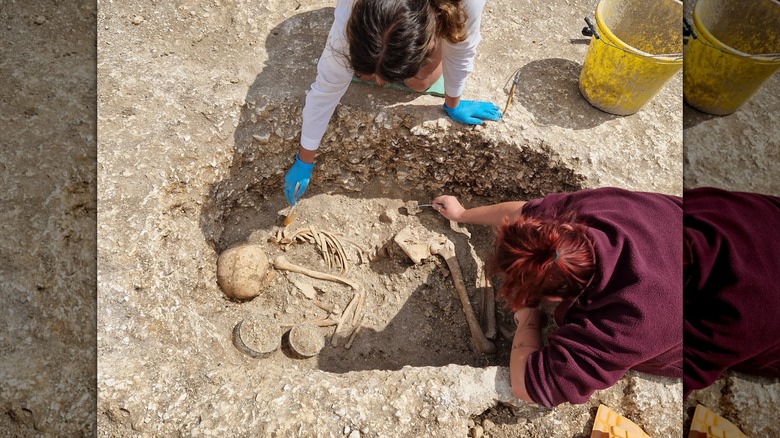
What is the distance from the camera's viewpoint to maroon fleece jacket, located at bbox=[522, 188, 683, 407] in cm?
183

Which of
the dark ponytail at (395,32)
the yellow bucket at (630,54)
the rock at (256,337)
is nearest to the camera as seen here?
the dark ponytail at (395,32)

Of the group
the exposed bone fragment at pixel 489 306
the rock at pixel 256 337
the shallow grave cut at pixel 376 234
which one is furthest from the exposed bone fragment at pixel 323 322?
the exposed bone fragment at pixel 489 306

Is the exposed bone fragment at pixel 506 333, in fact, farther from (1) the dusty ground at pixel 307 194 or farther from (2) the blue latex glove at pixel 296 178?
(2) the blue latex glove at pixel 296 178

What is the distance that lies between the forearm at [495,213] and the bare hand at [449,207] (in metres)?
0.11

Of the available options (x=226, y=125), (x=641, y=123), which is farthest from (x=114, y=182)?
(x=641, y=123)

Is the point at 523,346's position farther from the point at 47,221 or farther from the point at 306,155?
the point at 47,221

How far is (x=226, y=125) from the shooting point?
2990mm

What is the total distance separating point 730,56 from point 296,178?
9.02 ft

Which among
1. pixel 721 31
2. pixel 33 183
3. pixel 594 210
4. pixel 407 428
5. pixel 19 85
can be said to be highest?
pixel 721 31

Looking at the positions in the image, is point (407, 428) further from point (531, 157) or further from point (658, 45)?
point (658, 45)

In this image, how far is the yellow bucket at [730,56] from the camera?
1.53 ft

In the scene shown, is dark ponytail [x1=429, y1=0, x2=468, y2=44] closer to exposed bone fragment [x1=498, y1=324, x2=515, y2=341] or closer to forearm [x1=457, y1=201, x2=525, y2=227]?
forearm [x1=457, y1=201, x2=525, y2=227]

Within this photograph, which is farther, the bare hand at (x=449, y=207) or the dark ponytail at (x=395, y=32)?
the bare hand at (x=449, y=207)

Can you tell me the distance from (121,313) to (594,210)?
2111mm
